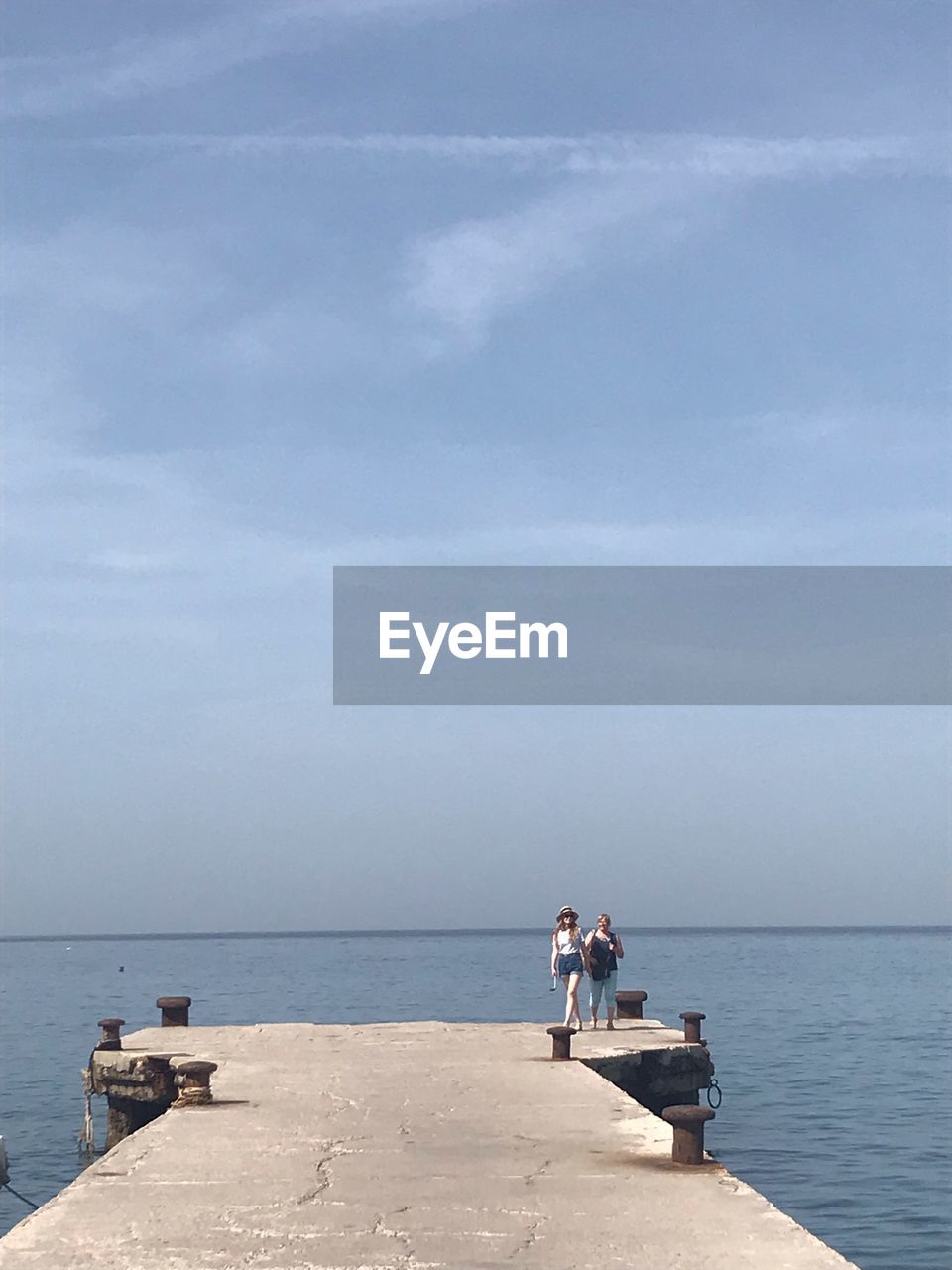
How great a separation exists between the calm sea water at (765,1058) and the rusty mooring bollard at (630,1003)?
282 centimetres

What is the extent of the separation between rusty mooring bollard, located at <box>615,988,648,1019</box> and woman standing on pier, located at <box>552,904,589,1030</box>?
Answer: 8.52 feet

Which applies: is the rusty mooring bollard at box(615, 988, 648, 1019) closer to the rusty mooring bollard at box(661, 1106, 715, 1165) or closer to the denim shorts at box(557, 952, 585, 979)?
the denim shorts at box(557, 952, 585, 979)

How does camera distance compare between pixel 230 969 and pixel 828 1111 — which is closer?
pixel 828 1111

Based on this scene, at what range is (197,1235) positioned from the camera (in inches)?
385

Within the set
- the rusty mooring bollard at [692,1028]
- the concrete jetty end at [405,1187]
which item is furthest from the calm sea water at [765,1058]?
the concrete jetty end at [405,1187]

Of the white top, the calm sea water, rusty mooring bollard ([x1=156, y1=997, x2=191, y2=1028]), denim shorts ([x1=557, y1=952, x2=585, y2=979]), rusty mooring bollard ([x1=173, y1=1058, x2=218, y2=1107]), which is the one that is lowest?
the calm sea water

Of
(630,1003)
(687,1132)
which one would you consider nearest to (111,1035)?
(630,1003)

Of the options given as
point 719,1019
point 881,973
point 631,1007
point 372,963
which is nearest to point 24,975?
point 372,963

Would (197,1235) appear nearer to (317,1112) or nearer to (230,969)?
(317,1112)

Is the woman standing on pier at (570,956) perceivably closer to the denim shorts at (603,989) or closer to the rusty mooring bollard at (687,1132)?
the denim shorts at (603,989)

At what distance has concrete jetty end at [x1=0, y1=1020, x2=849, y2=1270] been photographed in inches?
368

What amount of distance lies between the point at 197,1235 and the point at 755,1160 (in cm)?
1657

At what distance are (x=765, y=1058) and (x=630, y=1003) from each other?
17.0 metres

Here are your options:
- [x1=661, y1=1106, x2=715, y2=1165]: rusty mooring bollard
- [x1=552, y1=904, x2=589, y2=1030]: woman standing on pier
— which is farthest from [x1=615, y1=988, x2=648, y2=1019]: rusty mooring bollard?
[x1=661, y1=1106, x2=715, y2=1165]: rusty mooring bollard
